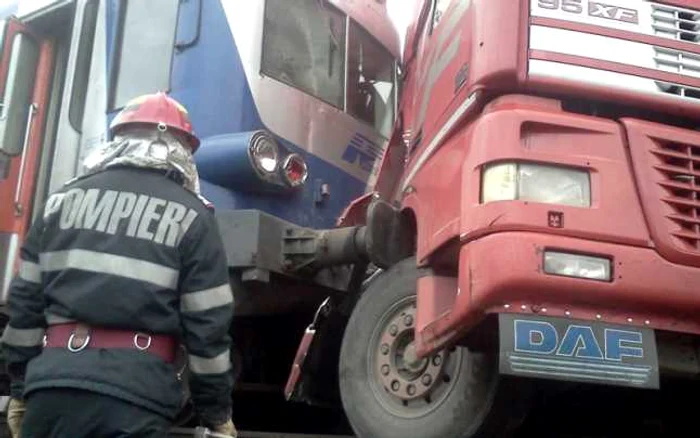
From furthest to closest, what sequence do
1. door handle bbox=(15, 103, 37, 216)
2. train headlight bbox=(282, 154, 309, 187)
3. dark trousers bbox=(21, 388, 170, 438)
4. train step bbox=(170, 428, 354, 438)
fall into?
door handle bbox=(15, 103, 37, 216)
train headlight bbox=(282, 154, 309, 187)
train step bbox=(170, 428, 354, 438)
dark trousers bbox=(21, 388, 170, 438)

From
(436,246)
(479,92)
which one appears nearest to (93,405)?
(436,246)

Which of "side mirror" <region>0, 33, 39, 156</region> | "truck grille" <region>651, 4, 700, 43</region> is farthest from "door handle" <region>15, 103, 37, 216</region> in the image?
"truck grille" <region>651, 4, 700, 43</region>

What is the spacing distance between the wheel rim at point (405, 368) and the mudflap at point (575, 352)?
660 millimetres

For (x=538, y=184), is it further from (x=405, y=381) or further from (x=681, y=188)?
(x=405, y=381)

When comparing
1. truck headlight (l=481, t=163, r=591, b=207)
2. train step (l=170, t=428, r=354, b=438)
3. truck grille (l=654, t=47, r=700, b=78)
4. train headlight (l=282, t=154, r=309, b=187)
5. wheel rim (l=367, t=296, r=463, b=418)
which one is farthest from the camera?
train headlight (l=282, t=154, r=309, b=187)

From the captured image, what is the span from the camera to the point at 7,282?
18.2ft

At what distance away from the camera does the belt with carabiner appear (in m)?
2.72

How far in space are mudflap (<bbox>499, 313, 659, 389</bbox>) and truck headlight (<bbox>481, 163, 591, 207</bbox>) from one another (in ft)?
1.34

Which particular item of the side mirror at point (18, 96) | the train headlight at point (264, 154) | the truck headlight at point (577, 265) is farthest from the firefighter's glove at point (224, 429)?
the side mirror at point (18, 96)

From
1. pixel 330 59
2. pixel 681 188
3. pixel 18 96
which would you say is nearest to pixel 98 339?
pixel 681 188

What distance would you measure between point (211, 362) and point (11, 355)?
0.69m

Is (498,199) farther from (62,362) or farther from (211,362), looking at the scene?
(62,362)

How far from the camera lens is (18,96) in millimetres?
5801

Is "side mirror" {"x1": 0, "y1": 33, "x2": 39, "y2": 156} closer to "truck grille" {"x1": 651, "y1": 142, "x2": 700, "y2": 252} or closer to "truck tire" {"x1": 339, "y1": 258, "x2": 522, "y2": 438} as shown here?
"truck tire" {"x1": 339, "y1": 258, "x2": 522, "y2": 438}
